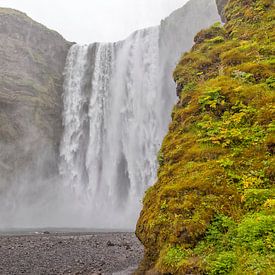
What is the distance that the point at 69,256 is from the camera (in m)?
18.1

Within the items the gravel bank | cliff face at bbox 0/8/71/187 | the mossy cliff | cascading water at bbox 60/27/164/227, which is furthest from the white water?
the mossy cliff

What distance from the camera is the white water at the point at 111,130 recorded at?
153ft

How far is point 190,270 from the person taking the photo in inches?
262

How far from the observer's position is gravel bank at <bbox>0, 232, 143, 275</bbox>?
49.1ft

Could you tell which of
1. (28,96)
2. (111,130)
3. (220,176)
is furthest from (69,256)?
(28,96)

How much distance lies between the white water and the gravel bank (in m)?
21.6

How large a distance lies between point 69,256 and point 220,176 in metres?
11.8

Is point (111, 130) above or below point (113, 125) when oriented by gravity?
below

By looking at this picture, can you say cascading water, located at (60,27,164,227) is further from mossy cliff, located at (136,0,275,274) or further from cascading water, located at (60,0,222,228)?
mossy cliff, located at (136,0,275,274)

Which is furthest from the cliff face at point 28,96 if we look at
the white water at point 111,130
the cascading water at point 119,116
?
the cascading water at point 119,116

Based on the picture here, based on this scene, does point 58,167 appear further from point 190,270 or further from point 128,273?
point 190,270

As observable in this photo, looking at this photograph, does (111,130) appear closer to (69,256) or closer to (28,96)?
(28,96)

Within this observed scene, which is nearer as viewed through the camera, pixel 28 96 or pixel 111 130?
pixel 111 130

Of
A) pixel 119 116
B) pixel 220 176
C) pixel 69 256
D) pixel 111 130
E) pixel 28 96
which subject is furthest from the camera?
pixel 28 96
